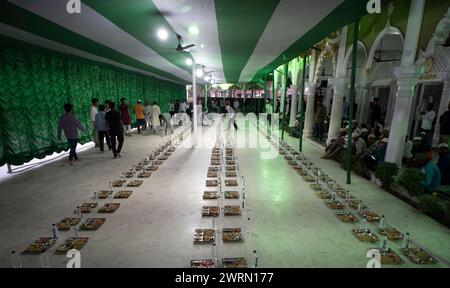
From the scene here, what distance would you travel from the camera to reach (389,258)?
3.12 metres

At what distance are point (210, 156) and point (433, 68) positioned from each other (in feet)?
25.6

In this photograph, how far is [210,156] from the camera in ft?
27.0

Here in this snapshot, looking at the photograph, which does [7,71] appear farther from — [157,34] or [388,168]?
[388,168]

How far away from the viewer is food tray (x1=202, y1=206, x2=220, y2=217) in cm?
425

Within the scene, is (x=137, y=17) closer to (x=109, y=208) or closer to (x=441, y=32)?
(x=109, y=208)

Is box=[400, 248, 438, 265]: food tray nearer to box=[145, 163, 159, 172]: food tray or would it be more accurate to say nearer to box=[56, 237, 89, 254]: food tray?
box=[56, 237, 89, 254]: food tray

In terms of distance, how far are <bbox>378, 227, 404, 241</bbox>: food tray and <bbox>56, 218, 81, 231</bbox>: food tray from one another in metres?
4.44

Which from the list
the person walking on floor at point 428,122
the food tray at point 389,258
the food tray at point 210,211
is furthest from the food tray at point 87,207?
the person walking on floor at point 428,122

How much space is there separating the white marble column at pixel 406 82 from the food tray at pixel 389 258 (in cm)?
312

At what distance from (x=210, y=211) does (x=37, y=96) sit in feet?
20.6

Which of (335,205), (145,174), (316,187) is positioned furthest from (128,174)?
(335,205)

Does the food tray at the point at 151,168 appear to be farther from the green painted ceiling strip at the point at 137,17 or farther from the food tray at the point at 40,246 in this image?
the food tray at the point at 40,246

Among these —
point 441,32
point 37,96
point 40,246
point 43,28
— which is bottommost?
point 40,246
